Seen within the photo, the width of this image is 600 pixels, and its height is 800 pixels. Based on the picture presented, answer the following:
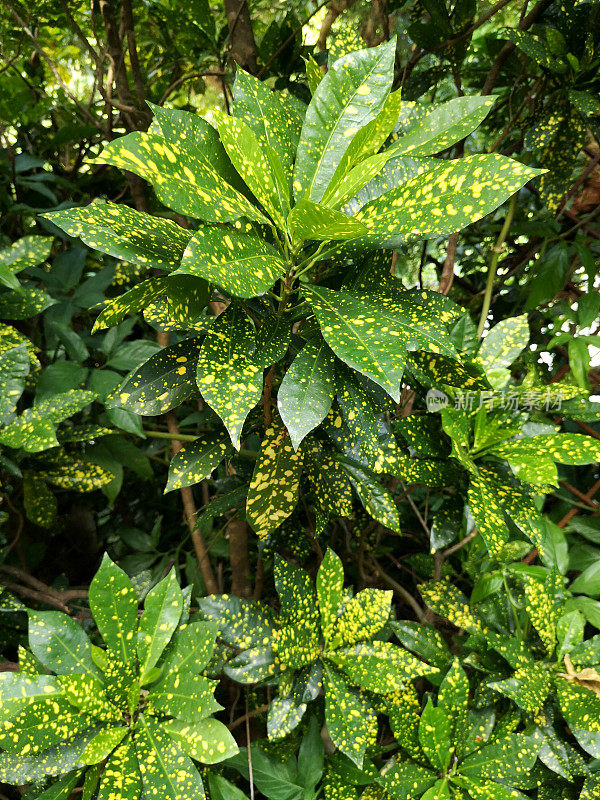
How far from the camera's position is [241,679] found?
860 mm

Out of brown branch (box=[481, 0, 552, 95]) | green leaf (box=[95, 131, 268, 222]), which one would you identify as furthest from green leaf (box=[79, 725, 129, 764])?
brown branch (box=[481, 0, 552, 95])

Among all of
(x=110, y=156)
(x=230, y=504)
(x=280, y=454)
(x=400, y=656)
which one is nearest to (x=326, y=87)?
(x=110, y=156)

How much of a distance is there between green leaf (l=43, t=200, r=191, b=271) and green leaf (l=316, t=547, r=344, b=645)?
539 mm

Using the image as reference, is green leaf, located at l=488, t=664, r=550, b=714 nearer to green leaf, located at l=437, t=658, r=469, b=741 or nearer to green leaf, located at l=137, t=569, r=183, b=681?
green leaf, located at l=437, t=658, r=469, b=741

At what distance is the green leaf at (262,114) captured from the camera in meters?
0.72

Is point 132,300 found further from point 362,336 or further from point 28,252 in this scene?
point 28,252

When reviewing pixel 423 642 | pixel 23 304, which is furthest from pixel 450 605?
pixel 23 304

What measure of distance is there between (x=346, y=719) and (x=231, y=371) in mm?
589

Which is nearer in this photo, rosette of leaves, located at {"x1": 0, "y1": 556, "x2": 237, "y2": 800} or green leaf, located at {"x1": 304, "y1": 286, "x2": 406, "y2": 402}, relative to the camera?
green leaf, located at {"x1": 304, "y1": 286, "x2": 406, "y2": 402}

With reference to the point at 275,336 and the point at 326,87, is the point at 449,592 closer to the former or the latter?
the point at 275,336

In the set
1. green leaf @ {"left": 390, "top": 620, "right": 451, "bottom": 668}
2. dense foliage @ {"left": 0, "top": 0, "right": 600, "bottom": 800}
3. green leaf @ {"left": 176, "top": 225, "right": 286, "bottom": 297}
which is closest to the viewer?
green leaf @ {"left": 176, "top": 225, "right": 286, "bottom": 297}

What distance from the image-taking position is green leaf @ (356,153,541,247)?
58cm

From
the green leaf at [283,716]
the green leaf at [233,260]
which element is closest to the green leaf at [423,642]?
the green leaf at [283,716]

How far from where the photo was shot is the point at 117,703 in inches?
31.2
